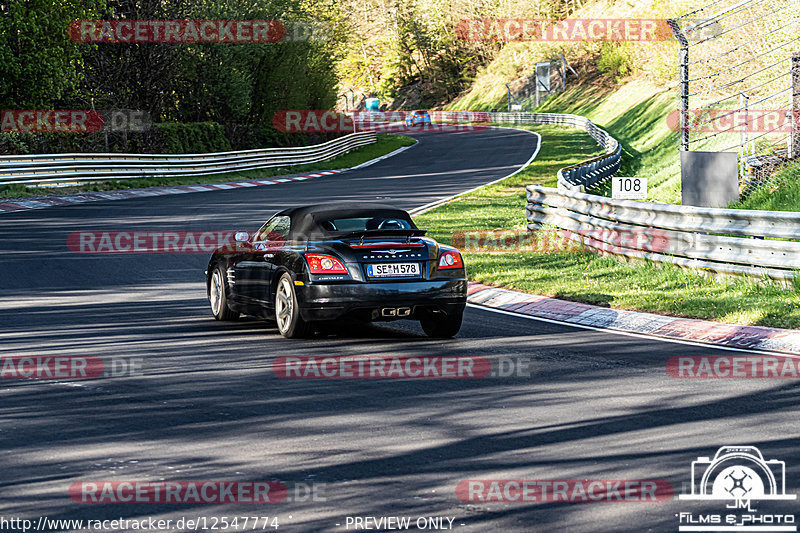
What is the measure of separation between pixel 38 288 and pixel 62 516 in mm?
10295

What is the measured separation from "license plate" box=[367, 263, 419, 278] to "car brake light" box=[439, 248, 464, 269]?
0.32 meters

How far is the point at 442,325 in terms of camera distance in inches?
433

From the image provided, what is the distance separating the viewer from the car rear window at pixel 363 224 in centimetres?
1116

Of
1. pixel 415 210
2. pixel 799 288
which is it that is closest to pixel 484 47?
pixel 415 210

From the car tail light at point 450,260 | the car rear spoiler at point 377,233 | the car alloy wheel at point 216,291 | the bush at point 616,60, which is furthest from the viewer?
the bush at point 616,60

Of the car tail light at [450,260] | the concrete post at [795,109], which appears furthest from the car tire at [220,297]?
the concrete post at [795,109]

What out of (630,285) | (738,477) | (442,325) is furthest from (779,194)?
(738,477)

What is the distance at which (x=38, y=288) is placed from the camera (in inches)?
589

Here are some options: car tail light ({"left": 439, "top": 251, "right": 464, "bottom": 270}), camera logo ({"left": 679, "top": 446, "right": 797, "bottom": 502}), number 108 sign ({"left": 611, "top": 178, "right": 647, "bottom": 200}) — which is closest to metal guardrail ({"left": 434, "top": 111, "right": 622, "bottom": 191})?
number 108 sign ({"left": 611, "top": 178, "right": 647, "bottom": 200})

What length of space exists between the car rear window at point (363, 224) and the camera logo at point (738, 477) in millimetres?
5468

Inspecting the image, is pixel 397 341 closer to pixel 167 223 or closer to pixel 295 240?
pixel 295 240

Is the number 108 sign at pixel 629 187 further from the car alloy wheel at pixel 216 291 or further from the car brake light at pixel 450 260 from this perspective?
the car alloy wheel at pixel 216 291

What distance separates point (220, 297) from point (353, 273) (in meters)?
2.51

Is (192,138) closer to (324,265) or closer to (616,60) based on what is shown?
(324,265)
